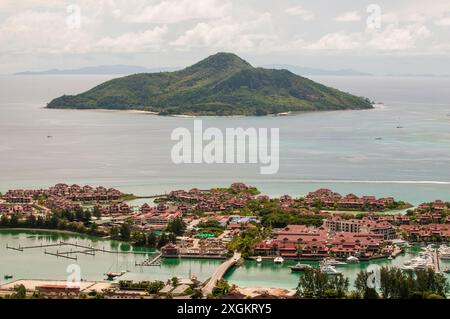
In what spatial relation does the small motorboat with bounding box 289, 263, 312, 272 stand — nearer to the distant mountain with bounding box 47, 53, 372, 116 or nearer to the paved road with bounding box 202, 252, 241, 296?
the paved road with bounding box 202, 252, 241, 296

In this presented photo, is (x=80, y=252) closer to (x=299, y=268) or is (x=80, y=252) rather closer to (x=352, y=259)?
(x=299, y=268)

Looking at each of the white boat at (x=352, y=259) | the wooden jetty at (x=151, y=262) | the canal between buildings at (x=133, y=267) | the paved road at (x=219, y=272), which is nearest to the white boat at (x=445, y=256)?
the canal between buildings at (x=133, y=267)

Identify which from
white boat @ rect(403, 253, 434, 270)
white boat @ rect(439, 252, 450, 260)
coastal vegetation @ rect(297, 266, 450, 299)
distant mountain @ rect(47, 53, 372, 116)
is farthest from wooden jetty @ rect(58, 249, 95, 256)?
distant mountain @ rect(47, 53, 372, 116)

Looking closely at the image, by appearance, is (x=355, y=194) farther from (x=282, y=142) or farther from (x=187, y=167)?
(x=282, y=142)
